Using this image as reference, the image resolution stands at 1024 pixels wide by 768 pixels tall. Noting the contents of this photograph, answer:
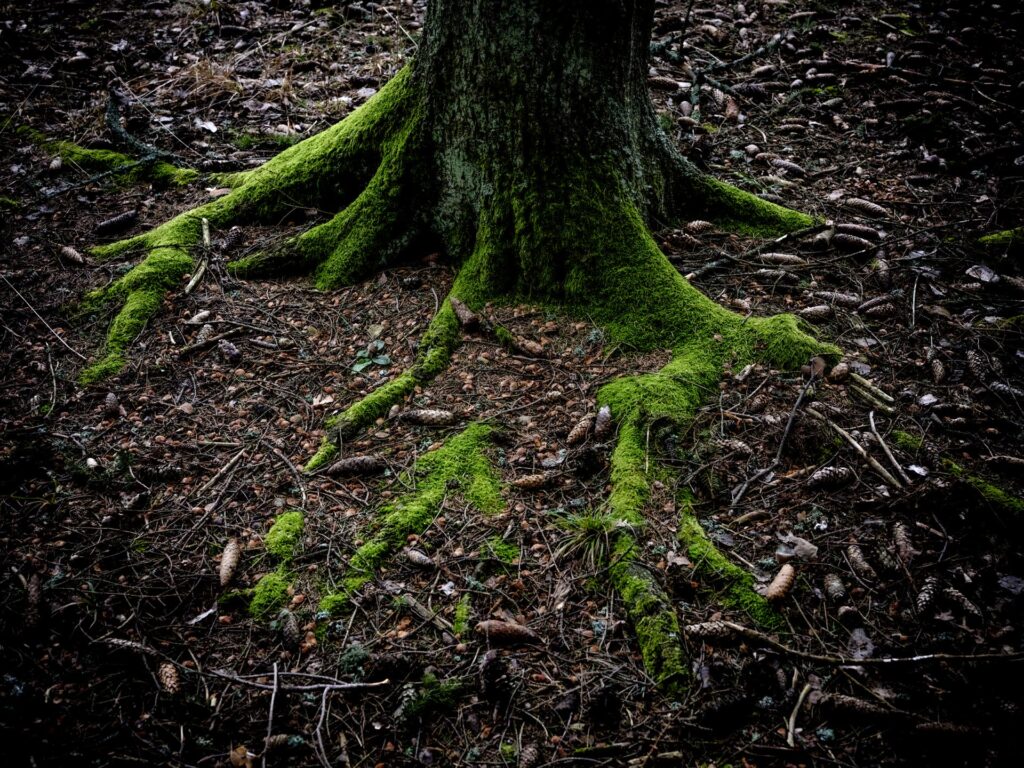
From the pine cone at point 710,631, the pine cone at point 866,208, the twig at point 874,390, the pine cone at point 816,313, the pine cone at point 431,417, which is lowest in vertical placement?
the pine cone at point 710,631

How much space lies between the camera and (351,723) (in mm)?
2277

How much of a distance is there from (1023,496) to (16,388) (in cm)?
550

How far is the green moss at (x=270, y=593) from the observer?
265cm

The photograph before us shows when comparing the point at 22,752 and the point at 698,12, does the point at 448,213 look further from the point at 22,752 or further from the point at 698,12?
the point at 698,12

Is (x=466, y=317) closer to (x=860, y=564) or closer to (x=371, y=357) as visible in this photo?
(x=371, y=357)

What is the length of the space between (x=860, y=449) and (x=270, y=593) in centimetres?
286

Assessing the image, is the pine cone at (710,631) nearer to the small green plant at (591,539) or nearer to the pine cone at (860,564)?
the small green plant at (591,539)

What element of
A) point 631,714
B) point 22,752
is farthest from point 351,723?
point 22,752

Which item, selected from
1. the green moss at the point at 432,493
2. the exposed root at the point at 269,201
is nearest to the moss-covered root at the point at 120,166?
the exposed root at the point at 269,201

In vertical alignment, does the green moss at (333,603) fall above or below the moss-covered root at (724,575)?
below

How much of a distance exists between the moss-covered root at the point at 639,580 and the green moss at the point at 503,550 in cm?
45

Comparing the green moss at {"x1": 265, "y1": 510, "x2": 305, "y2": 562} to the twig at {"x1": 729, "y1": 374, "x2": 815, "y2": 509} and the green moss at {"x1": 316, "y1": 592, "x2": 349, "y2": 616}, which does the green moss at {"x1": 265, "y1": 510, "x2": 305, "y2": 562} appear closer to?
the green moss at {"x1": 316, "y1": 592, "x2": 349, "y2": 616}

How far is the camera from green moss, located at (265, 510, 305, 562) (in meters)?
2.86

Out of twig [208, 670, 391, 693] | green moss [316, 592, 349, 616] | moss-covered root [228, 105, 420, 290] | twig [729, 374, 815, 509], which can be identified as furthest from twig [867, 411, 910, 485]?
moss-covered root [228, 105, 420, 290]
